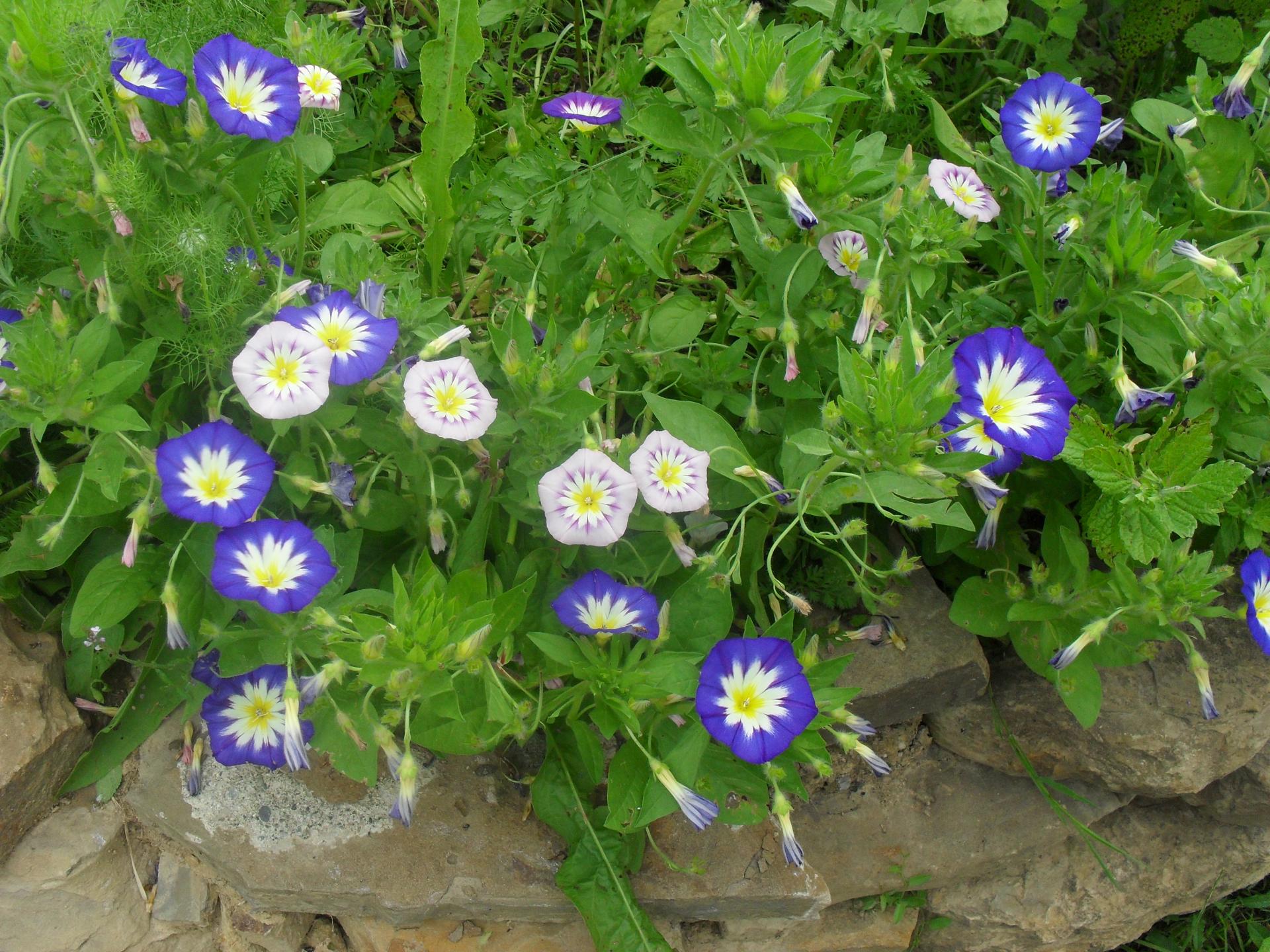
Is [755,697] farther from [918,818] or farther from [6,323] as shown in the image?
[6,323]

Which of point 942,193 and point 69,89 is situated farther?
point 942,193

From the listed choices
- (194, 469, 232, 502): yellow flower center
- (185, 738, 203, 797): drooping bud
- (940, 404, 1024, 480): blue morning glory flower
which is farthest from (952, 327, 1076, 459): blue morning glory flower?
(185, 738, 203, 797): drooping bud

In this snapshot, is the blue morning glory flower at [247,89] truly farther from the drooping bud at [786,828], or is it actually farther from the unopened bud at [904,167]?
the drooping bud at [786,828]

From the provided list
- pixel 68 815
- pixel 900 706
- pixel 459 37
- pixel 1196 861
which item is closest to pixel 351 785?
pixel 68 815

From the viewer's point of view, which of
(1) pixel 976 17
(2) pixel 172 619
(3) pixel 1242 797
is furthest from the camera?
(1) pixel 976 17

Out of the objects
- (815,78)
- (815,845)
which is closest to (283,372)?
(815,78)

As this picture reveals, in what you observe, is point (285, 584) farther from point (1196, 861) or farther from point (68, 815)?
point (1196, 861)
